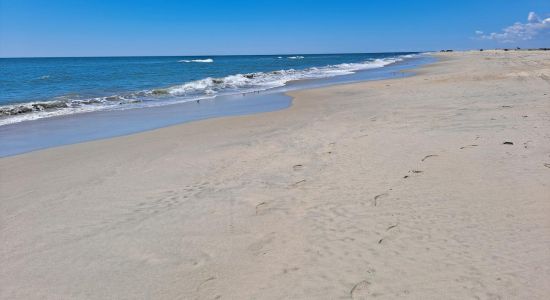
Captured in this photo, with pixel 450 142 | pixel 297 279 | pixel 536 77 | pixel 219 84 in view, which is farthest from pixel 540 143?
pixel 219 84

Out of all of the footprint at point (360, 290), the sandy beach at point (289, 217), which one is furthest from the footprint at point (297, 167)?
the footprint at point (360, 290)

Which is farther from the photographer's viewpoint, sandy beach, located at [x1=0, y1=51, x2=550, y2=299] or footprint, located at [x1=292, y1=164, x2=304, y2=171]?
footprint, located at [x1=292, y1=164, x2=304, y2=171]

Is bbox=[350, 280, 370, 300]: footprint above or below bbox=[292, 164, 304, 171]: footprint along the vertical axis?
below

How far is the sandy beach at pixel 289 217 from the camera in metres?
3.38

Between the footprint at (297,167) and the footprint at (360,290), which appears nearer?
the footprint at (360,290)

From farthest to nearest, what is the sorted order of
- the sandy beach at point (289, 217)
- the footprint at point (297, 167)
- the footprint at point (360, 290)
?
the footprint at point (297, 167), the sandy beach at point (289, 217), the footprint at point (360, 290)

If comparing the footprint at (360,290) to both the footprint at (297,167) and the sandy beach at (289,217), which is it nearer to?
the sandy beach at (289,217)

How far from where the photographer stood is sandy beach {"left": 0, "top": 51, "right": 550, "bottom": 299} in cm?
338

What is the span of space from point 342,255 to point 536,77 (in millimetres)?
18782

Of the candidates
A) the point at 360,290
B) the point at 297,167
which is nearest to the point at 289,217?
the point at 360,290

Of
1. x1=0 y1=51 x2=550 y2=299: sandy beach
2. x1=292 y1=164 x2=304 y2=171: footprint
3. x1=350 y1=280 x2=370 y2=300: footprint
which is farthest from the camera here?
x1=292 y1=164 x2=304 y2=171: footprint

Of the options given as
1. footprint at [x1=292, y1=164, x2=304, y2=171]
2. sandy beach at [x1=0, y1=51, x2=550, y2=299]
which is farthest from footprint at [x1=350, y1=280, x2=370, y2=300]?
footprint at [x1=292, y1=164, x2=304, y2=171]

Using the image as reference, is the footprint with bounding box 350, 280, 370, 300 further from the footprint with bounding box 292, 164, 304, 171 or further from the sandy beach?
the footprint with bounding box 292, 164, 304, 171

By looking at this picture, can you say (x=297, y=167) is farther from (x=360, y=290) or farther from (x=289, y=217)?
(x=360, y=290)
